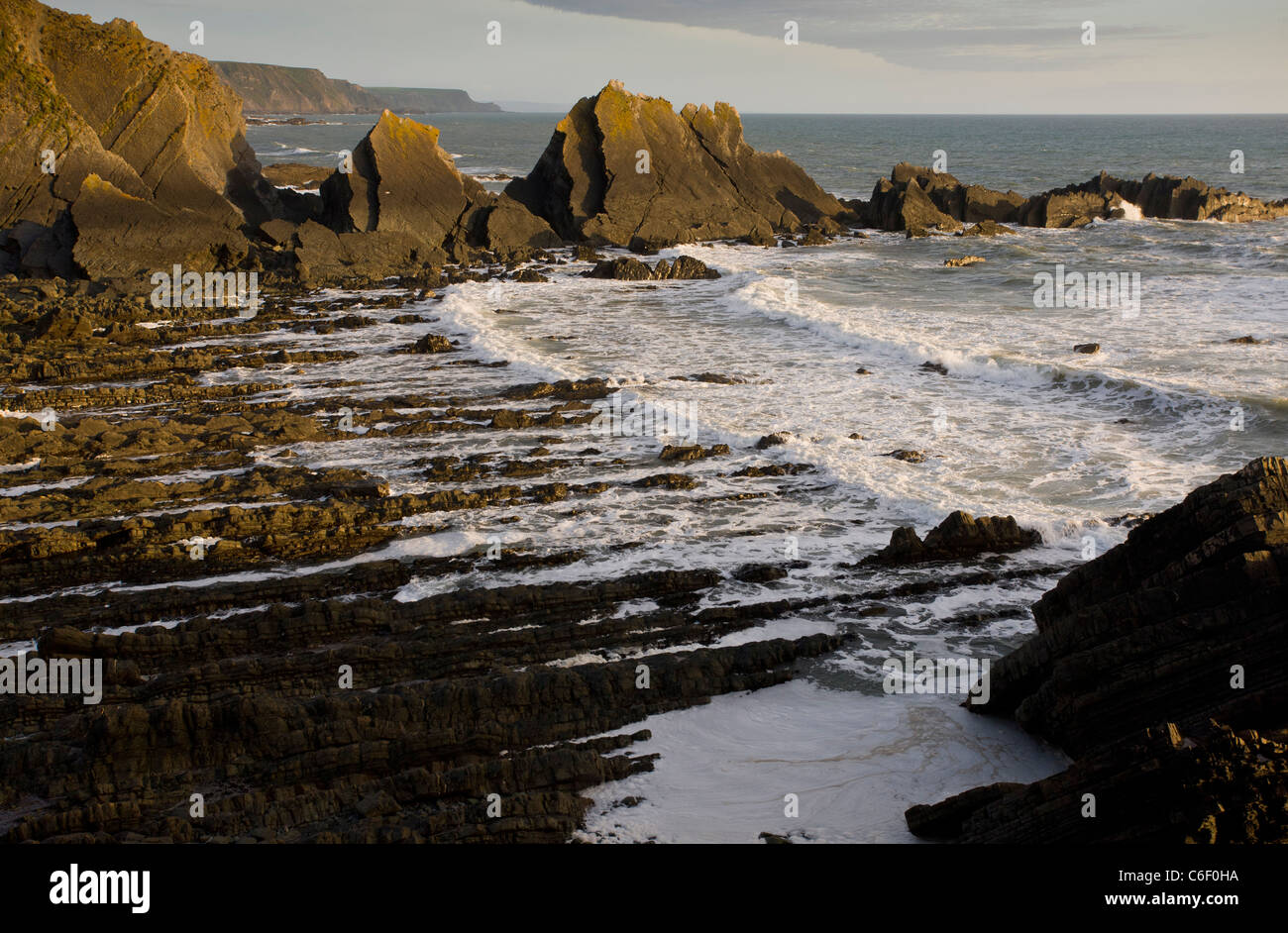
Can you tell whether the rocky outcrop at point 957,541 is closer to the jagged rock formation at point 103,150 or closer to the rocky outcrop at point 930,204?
the jagged rock formation at point 103,150

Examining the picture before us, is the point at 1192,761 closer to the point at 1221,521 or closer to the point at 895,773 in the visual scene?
the point at 895,773

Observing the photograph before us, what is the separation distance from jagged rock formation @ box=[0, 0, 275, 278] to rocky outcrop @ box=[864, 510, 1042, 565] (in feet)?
94.6

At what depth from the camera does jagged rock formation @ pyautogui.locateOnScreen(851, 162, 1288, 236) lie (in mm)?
46312

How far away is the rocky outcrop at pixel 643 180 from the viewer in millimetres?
42719

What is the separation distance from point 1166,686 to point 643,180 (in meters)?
39.2

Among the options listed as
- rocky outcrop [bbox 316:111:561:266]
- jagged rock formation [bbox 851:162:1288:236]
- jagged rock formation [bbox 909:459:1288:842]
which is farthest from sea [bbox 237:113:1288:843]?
jagged rock formation [bbox 851:162:1288:236]

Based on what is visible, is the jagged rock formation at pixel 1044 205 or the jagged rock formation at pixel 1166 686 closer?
the jagged rock formation at pixel 1166 686

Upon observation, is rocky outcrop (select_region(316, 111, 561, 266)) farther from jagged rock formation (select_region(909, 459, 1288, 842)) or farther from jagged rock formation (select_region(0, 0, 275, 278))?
jagged rock formation (select_region(909, 459, 1288, 842))

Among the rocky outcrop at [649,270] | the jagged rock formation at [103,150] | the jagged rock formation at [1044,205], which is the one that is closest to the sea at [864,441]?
→ the rocky outcrop at [649,270]

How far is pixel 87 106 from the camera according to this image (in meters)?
36.9

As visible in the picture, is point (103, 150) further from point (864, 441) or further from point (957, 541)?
point (957, 541)

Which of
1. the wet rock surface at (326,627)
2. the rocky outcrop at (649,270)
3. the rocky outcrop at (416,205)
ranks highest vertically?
the rocky outcrop at (416,205)

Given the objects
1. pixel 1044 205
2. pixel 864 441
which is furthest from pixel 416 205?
pixel 1044 205

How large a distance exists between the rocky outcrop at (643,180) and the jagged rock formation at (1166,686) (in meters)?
33.6
